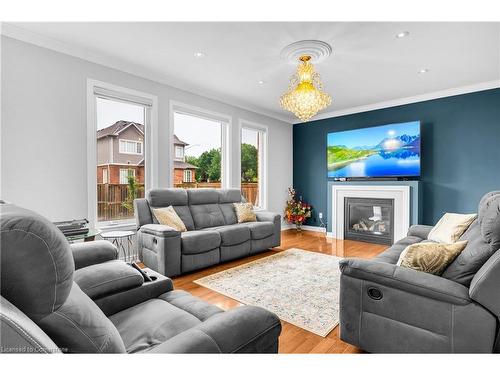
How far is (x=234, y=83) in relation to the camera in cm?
416

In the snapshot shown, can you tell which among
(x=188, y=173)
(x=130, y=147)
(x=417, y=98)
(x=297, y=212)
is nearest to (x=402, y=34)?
(x=417, y=98)

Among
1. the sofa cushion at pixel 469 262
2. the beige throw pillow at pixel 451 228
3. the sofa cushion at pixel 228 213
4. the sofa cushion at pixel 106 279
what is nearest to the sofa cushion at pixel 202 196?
the sofa cushion at pixel 228 213

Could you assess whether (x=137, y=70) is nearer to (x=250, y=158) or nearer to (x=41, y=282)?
(x=250, y=158)

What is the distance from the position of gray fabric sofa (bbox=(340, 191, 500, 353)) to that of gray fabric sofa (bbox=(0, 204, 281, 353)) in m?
0.83

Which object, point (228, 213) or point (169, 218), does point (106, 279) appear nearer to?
point (169, 218)

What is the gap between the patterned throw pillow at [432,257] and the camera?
161 cm

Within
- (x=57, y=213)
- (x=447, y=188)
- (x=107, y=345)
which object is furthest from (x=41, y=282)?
(x=447, y=188)

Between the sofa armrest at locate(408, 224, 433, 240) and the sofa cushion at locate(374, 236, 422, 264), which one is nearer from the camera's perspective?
the sofa cushion at locate(374, 236, 422, 264)

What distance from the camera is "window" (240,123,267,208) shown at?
5.55m

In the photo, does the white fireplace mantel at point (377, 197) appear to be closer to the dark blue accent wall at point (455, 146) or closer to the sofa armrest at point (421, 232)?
the dark blue accent wall at point (455, 146)

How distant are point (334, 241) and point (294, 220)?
116cm

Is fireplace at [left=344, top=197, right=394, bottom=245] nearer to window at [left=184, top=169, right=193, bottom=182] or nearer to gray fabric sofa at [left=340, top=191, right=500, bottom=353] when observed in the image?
window at [left=184, top=169, right=193, bottom=182]

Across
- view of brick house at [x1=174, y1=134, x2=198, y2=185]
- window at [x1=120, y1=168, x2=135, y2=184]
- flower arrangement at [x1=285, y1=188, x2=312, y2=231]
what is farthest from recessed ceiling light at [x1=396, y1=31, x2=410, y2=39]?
flower arrangement at [x1=285, y1=188, x2=312, y2=231]
